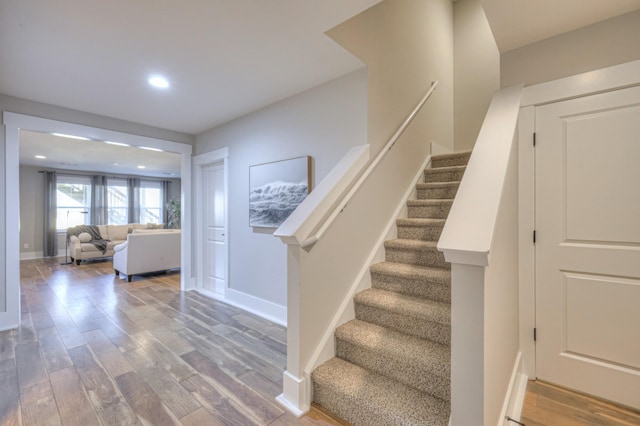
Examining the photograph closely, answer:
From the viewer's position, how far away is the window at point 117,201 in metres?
8.76

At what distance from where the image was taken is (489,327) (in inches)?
48.0

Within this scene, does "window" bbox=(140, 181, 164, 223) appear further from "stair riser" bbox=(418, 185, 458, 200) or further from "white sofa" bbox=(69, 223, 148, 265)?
"stair riser" bbox=(418, 185, 458, 200)

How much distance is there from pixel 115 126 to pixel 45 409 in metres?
3.22

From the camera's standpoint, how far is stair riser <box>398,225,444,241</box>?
243 centimetres

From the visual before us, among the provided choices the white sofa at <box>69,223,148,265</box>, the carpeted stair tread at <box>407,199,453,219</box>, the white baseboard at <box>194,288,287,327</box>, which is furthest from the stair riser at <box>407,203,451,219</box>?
the white sofa at <box>69,223,148,265</box>

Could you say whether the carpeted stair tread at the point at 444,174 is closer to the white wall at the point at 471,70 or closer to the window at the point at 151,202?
the white wall at the point at 471,70

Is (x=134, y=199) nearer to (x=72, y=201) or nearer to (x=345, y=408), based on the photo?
(x=72, y=201)

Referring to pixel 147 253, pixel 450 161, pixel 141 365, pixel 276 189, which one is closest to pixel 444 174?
pixel 450 161

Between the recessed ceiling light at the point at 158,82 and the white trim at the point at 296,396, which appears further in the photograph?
the recessed ceiling light at the point at 158,82

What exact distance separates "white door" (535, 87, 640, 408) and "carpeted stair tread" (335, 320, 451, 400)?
937mm

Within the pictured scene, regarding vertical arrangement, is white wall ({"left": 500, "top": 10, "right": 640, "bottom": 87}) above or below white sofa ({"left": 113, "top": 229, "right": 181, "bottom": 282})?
above

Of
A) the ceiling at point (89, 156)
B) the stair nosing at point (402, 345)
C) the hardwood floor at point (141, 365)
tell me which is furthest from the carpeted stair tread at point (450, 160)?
the ceiling at point (89, 156)

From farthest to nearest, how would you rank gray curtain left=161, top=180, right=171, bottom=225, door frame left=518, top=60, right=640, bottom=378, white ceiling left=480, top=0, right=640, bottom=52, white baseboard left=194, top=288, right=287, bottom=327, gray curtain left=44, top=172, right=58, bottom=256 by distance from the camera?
gray curtain left=161, top=180, right=171, bottom=225, gray curtain left=44, top=172, right=58, bottom=256, white baseboard left=194, top=288, right=287, bottom=327, door frame left=518, top=60, right=640, bottom=378, white ceiling left=480, top=0, right=640, bottom=52

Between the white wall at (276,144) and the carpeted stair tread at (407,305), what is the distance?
46.8 inches
